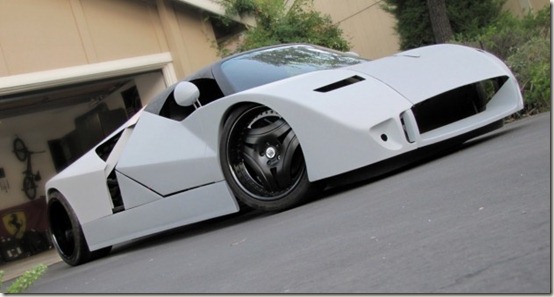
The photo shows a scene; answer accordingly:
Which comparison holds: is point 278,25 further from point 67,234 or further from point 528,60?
point 67,234

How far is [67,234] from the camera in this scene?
6250 millimetres

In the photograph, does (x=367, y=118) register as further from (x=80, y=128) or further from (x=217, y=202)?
(x=80, y=128)

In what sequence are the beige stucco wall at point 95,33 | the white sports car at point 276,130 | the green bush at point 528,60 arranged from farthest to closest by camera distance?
the beige stucco wall at point 95,33
the green bush at point 528,60
the white sports car at point 276,130

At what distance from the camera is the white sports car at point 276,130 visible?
4.25 metres

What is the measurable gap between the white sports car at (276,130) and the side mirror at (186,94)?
0.01 metres

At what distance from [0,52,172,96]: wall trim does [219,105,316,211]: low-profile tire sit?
5.03m

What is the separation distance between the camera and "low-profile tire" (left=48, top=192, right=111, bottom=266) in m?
5.86

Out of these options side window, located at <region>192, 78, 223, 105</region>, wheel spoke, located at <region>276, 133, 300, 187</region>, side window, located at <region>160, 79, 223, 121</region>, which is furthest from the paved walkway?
wheel spoke, located at <region>276, 133, 300, 187</region>

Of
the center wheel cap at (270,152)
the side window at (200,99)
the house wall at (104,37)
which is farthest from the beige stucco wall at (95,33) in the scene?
the center wheel cap at (270,152)

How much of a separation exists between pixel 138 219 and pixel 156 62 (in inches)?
211

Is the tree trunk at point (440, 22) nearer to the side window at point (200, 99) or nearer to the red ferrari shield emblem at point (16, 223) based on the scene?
the side window at point (200, 99)

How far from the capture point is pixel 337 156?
4.22m

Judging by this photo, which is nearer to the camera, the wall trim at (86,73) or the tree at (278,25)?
the wall trim at (86,73)

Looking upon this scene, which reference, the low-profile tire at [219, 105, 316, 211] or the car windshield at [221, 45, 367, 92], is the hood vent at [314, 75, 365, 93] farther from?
the car windshield at [221, 45, 367, 92]
